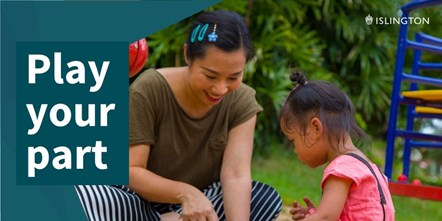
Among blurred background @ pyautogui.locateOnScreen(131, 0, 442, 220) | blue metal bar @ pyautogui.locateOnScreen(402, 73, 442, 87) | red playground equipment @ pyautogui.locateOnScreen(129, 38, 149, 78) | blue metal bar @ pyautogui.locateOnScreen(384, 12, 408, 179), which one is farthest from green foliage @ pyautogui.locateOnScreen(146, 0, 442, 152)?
red playground equipment @ pyautogui.locateOnScreen(129, 38, 149, 78)

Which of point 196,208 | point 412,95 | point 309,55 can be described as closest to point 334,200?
point 196,208

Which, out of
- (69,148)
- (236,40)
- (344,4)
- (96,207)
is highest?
(344,4)

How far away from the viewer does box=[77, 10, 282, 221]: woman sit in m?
2.80

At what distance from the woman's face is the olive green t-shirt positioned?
203 mm

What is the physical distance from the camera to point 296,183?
5.57 meters

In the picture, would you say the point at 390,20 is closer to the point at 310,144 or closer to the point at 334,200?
the point at 310,144

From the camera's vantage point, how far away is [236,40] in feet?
9.18

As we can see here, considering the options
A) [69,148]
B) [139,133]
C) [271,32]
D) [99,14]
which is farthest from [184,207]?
[271,32]

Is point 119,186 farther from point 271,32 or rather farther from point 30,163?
point 271,32

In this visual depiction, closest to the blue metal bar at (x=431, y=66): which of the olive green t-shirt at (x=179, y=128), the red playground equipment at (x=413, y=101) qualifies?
the red playground equipment at (x=413, y=101)

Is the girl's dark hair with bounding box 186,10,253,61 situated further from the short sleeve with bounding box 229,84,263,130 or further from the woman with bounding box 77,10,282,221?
the short sleeve with bounding box 229,84,263,130

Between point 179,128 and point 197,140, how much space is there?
9 centimetres

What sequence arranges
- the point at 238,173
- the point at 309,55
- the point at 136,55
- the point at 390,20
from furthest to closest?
the point at 390,20 → the point at 309,55 → the point at 136,55 → the point at 238,173

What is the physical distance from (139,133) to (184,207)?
319 mm
